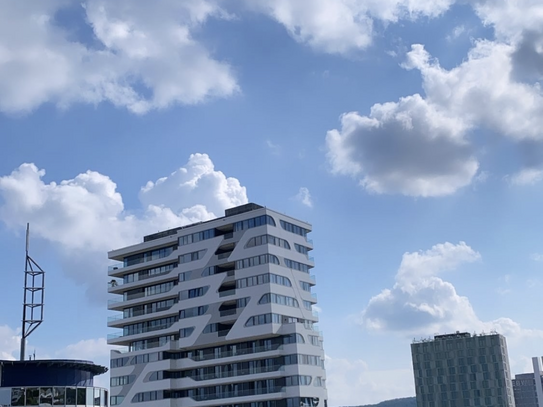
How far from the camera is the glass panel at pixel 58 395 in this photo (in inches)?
2111

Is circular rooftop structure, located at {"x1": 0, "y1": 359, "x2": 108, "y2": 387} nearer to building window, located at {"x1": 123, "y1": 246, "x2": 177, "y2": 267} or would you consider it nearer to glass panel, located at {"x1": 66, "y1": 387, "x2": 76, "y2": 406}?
glass panel, located at {"x1": 66, "y1": 387, "x2": 76, "y2": 406}

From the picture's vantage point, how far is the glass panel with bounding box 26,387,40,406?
52.5m

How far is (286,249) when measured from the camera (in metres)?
118

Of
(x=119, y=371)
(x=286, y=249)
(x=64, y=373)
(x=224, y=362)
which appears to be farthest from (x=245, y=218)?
(x=64, y=373)

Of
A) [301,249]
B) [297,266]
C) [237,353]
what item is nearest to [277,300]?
[297,266]

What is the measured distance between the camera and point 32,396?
52719 mm

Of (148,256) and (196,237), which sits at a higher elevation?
(196,237)

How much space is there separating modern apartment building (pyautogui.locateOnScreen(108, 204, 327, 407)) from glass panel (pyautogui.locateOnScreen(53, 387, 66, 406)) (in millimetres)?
57502

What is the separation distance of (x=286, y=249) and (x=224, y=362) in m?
20.5

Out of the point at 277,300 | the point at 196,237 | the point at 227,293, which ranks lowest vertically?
the point at 277,300

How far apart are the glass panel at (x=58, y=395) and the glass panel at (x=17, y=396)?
2.28 m

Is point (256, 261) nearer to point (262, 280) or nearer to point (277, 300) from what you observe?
point (262, 280)

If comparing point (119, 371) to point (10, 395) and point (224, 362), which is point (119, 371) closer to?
point (224, 362)

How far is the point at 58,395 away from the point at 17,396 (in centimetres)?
299
